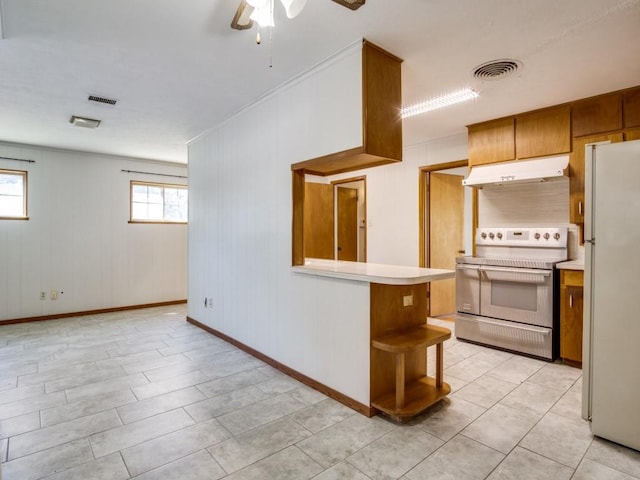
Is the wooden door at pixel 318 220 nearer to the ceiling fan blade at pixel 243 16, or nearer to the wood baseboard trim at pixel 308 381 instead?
the wood baseboard trim at pixel 308 381

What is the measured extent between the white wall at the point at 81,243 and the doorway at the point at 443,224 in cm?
445

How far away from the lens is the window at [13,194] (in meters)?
5.05

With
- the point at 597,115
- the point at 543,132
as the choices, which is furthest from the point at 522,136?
the point at 597,115

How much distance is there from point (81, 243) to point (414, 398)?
18.3 feet

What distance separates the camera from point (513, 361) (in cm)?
349

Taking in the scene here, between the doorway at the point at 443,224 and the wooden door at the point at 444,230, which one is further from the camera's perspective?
the wooden door at the point at 444,230

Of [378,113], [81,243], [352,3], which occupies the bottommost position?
[81,243]

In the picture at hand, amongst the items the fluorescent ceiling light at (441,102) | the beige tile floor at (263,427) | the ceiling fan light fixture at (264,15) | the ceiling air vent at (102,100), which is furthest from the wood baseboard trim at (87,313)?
the ceiling fan light fixture at (264,15)

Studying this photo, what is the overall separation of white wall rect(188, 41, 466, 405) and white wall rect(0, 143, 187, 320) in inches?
64.8

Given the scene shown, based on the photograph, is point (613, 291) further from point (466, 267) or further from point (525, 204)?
point (525, 204)

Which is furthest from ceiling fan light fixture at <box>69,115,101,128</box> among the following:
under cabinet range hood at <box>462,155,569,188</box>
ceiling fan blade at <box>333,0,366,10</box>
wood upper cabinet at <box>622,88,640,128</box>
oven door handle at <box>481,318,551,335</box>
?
wood upper cabinet at <box>622,88,640,128</box>

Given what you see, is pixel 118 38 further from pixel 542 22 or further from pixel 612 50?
pixel 612 50

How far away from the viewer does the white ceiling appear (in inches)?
82.7

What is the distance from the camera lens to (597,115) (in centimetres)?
337
